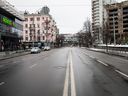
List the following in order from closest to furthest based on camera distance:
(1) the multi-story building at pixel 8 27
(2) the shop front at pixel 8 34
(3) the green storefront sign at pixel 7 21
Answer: (1) the multi-story building at pixel 8 27 < (2) the shop front at pixel 8 34 < (3) the green storefront sign at pixel 7 21

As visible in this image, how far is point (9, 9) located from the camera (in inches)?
2408

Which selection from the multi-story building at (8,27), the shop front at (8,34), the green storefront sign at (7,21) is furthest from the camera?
the green storefront sign at (7,21)

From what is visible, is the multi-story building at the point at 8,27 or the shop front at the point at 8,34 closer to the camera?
the multi-story building at the point at 8,27

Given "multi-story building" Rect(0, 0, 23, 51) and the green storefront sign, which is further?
the green storefront sign

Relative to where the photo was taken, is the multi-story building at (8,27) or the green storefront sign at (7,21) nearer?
the multi-story building at (8,27)

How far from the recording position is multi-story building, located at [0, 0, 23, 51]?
56.9m

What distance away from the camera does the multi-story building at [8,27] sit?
5688cm

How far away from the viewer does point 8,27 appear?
62.0 metres

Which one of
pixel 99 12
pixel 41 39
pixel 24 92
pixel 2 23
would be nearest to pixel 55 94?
pixel 24 92

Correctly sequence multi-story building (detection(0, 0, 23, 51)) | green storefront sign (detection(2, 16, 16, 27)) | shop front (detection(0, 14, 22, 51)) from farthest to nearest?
green storefront sign (detection(2, 16, 16, 27)) → shop front (detection(0, 14, 22, 51)) → multi-story building (detection(0, 0, 23, 51))

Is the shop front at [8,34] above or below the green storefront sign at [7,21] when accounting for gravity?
below

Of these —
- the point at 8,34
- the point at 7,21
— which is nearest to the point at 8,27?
the point at 7,21

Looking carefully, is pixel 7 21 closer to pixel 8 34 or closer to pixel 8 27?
pixel 8 27

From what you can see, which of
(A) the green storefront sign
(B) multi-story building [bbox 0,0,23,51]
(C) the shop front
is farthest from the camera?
(A) the green storefront sign
